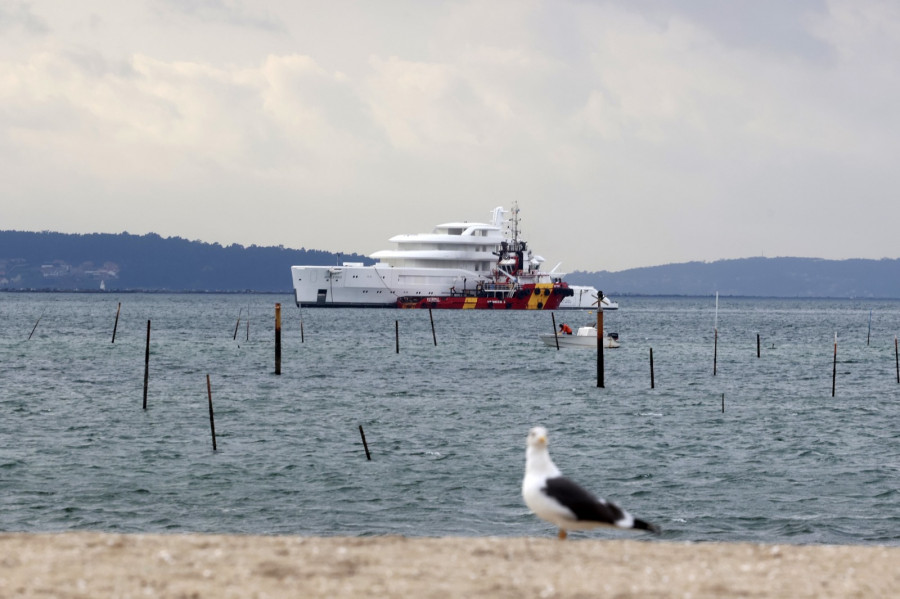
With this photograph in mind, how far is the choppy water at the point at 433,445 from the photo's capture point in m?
18.8

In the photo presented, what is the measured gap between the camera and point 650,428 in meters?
31.0

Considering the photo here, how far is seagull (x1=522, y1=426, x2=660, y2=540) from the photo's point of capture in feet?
30.1

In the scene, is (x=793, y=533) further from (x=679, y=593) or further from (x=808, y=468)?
(x=679, y=593)

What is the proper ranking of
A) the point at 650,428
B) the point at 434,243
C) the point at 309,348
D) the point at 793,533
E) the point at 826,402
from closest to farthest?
the point at 793,533 < the point at 650,428 < the point at 826,402 < the point at 309,348 < the point at 434,243

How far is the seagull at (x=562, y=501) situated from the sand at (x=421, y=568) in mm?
193

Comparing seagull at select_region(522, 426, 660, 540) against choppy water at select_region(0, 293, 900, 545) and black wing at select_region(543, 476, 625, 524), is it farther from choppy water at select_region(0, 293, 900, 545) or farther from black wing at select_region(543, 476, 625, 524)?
choppy water at select_region(0, 293, 900, 545)

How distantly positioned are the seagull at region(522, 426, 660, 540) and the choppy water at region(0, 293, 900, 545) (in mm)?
8120

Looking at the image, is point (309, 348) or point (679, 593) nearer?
point (679, 593)

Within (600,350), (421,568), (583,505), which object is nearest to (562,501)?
(583,505)

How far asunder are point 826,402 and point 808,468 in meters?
16.1

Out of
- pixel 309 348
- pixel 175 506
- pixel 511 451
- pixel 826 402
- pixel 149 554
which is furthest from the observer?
pixel 309 348

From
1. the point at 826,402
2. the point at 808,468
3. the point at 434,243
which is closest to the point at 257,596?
the point at 808,468

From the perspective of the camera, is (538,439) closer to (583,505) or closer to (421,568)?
(583,505)

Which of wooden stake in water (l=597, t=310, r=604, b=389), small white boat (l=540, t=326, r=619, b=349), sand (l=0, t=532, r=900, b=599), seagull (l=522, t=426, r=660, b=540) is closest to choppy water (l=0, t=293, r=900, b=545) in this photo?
wooden stake in water (l=597, t=310, r=604, b=389)
